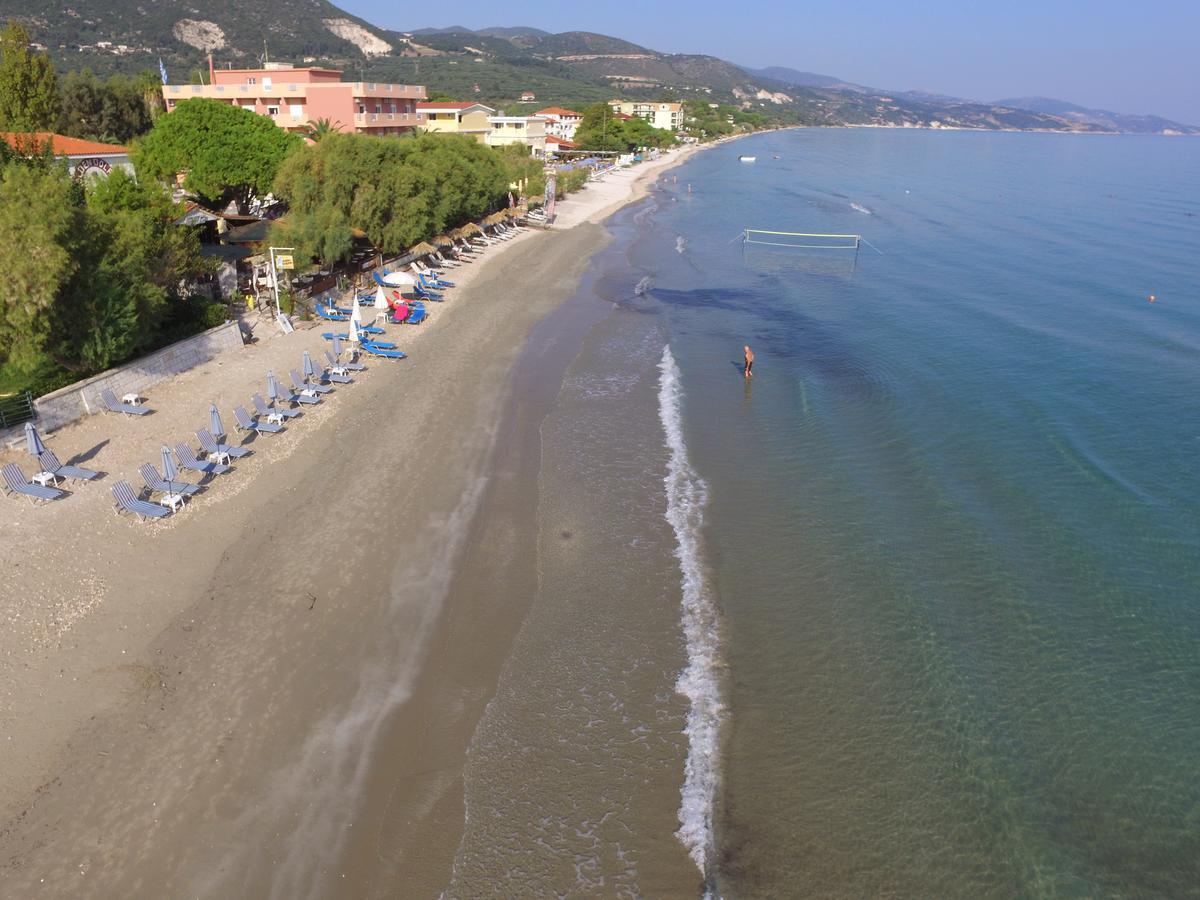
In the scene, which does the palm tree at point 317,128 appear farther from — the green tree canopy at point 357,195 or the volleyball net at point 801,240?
the volleyball net at point 801,240

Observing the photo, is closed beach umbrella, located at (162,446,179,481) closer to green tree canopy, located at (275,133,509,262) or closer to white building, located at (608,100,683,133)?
green tree canopy, located at (275,133,509,262)

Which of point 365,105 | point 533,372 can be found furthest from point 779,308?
point 365,105

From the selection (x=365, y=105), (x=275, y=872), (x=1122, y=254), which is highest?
(x=365, y=105)

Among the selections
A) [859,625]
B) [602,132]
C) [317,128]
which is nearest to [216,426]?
[859,625]

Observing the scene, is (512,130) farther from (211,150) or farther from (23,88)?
(211,150)

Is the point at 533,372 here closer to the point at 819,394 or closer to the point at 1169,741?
the point at 819,394

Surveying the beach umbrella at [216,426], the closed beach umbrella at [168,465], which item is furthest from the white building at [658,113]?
the closed beach umbrella at [168,465]
